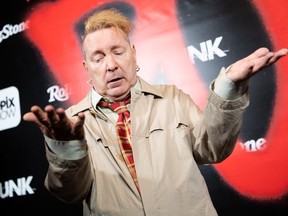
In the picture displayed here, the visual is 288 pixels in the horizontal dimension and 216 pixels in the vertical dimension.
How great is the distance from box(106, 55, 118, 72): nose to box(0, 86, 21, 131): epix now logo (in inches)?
43.0

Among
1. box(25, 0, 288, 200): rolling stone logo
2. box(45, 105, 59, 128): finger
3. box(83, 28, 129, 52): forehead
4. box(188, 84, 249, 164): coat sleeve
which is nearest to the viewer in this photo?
box(45, 105, 59, 128): finger

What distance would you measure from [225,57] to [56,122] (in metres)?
0.92

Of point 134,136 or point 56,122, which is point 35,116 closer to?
point 56,122

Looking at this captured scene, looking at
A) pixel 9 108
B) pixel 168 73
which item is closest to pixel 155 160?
pixel 168 73

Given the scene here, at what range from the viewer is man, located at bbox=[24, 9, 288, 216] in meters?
0.73

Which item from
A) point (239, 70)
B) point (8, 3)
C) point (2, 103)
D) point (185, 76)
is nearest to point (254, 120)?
point (185, 76)

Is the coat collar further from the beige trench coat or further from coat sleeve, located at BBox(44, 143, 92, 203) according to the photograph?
coat sleeve, located at BBox(44, 143, 92, 203)

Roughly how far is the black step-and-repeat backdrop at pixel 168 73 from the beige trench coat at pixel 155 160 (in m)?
0.50

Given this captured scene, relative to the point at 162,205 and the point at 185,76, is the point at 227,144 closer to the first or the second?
the point at 162,205

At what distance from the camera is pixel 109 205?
0.83 m

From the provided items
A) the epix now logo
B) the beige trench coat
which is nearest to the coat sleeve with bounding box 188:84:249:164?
the beige trench coat

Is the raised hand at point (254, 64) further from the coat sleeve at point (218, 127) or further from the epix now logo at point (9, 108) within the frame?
the epix now logo at point (9, 108)

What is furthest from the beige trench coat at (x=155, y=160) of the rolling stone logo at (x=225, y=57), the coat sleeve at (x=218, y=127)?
the rolling stone logo at (x=225, y=57)

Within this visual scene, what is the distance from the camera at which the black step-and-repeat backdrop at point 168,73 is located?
1.30 metres
